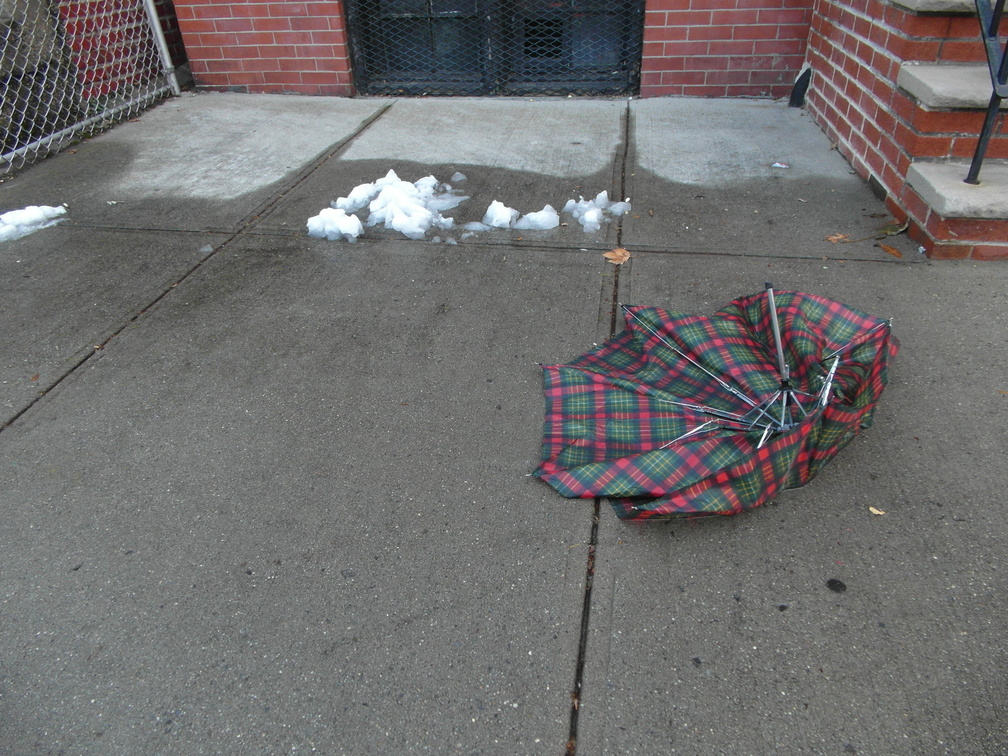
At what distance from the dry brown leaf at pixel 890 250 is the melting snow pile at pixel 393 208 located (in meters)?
2.26

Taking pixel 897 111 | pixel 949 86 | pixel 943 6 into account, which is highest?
pixel 943 6

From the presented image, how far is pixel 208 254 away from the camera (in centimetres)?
379

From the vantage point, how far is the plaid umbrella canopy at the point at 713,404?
6.95 feet

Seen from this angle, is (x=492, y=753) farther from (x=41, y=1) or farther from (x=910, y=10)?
(x=41, y=1)

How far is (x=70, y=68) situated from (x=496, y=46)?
339 cm

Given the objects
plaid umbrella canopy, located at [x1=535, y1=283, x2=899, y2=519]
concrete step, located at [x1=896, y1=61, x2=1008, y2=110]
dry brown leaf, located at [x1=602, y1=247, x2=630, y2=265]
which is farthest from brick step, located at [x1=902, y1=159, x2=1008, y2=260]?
dry brown leaf, located at [x1=602, y1=247, x2=630, y2=265]

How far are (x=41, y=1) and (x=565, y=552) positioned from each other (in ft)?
19.1

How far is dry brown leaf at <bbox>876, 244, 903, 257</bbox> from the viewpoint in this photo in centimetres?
351

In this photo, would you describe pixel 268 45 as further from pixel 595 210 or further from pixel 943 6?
pixel 943 6

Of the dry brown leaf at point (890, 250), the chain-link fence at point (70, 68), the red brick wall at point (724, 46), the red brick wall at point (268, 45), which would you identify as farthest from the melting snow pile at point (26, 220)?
the dry brown leaf at point (890, 250)

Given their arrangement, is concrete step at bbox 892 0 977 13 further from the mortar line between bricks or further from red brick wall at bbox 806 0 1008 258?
the mortar line between bricks

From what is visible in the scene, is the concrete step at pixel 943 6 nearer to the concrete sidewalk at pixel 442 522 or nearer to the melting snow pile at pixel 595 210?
the concrete sidewalk at pixel 442 522

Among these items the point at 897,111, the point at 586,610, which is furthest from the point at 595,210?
the point at 586,610

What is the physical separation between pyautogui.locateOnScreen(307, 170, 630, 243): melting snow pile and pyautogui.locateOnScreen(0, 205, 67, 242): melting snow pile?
5.41ft
